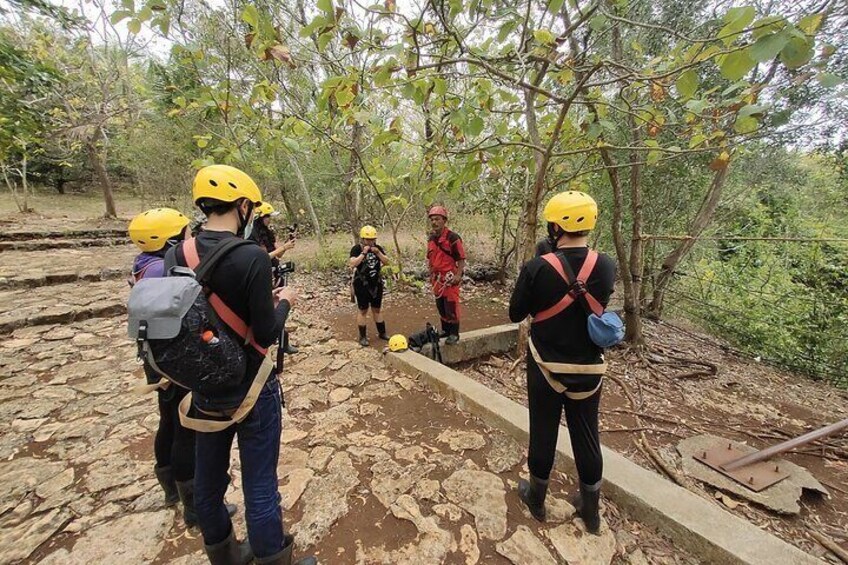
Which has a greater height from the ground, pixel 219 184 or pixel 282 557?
pixel 219 184

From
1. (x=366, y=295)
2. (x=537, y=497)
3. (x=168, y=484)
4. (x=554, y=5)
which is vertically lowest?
(x=537, y=497)

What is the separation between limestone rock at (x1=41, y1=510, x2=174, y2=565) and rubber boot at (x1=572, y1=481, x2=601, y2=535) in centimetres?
→ 253

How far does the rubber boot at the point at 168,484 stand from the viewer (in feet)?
7.88

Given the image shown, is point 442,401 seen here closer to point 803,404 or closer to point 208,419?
point 208,419

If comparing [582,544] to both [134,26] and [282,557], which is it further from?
[134,26]

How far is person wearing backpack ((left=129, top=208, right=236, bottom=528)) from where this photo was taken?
6.98 feet

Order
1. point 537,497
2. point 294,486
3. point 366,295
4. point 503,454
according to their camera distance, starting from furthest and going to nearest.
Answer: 1. point 366,295
2. point 503,454
3. point 294,486
4. point 537,497

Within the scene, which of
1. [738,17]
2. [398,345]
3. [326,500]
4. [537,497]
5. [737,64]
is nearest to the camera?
[738,17]

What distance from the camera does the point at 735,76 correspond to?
1.70m

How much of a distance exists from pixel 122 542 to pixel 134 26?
132 inches

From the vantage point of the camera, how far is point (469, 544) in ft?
7.38

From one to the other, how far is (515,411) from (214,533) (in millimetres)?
2383

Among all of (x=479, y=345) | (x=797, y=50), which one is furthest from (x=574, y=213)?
(x=479, y=345)

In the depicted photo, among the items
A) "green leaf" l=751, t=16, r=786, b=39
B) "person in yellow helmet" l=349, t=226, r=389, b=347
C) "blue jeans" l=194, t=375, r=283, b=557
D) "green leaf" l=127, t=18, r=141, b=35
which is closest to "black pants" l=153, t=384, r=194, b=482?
"blue jeans" l=194, t=375, r=283, b=557
